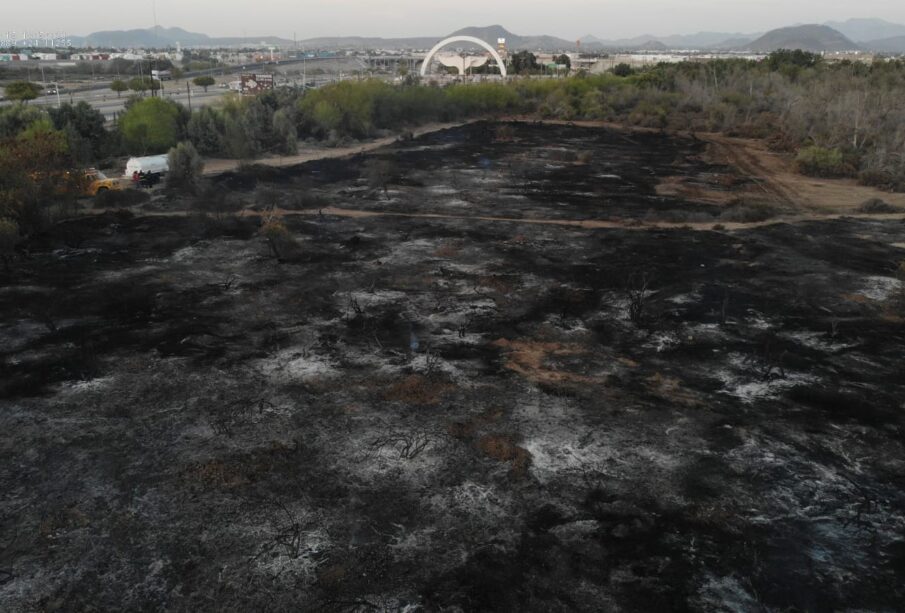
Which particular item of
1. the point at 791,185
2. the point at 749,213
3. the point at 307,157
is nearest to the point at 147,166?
the point at 307,157

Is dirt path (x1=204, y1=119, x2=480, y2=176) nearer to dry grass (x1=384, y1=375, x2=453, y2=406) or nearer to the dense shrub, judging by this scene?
dry grass (x1=384, y1=375, x2=453, y2=406)

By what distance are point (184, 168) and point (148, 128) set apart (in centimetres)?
1189

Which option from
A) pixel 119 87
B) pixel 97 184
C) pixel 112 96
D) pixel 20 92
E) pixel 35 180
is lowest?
pixel 97 184

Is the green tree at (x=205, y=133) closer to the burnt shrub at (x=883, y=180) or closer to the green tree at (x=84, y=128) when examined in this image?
the green tree at (x=84, y=128)

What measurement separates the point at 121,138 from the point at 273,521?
51965 mm

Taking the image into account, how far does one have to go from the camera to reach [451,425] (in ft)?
53.3

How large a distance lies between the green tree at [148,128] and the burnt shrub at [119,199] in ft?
53.2

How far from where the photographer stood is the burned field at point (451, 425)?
11539mm

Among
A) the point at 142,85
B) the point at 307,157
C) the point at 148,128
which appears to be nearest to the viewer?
the point at 148,128

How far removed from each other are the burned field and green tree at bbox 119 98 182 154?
25.5m

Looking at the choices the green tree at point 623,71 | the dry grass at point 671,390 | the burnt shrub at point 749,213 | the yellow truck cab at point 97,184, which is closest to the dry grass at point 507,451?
the dry grass at point 671,390

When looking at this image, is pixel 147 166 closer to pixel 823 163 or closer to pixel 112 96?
pixel 823 163

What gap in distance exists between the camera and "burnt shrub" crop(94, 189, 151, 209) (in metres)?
38.1

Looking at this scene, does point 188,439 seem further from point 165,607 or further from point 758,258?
point 758,258
